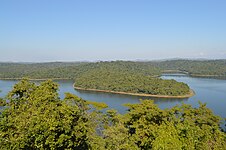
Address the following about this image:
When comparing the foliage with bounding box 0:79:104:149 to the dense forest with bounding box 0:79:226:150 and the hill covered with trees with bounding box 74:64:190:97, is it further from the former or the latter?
the hill covered with trees with bounding box 74:64:190:97

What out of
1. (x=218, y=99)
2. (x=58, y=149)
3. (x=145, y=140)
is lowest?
(x=218, y=99)

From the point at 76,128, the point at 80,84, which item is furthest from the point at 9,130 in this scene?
the point at 80,84

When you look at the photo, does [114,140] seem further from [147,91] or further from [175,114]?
[147,91]

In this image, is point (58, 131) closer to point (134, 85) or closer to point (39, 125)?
point (39, 125)

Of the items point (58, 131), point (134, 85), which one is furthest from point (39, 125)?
point (134, 85)

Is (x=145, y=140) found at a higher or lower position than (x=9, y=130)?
lower

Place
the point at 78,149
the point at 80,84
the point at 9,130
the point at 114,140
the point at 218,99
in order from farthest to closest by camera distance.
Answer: the point at 80,84 → the point at 218,99 → the point at 114,140 → the point at 78,149 → the point at 9,130

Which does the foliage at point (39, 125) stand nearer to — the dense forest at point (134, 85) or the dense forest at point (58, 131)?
the dense forest at point (58, 131)

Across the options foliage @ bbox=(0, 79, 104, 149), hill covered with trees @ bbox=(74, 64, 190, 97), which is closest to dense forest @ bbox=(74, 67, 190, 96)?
hill covered with trees @ bbox=(74, 64, 190, 97)

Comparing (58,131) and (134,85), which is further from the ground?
(58,131)

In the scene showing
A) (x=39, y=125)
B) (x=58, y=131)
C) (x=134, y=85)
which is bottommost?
(x=134, y=85)

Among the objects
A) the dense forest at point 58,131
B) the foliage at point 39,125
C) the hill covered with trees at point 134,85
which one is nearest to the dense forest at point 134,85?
the hill covered with trees at point 134,85
